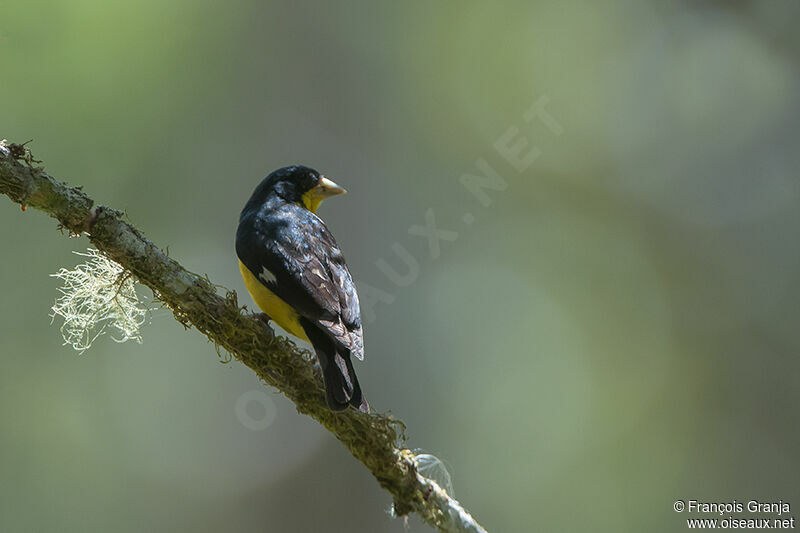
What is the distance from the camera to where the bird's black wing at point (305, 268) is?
3.82 metres

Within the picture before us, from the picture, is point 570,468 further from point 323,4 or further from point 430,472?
point 430,472

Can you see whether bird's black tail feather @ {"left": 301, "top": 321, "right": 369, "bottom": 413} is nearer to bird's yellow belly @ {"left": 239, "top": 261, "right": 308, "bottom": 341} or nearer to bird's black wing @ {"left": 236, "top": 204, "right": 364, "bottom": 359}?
bird's black wing @ {"left": 236, "top": 204, "right": 364, "bottom": 359}

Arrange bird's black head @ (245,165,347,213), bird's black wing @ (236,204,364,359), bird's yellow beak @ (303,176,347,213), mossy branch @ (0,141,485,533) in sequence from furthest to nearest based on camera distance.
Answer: bird's yellow beak @ (303,176,347,213), bird's black head @ (245,165,347,213), bird's black wing @ (236,204,364,359), mossy branch @ (0,141,485,533)

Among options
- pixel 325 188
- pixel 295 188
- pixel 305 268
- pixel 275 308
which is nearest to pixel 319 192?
pixel 325 188

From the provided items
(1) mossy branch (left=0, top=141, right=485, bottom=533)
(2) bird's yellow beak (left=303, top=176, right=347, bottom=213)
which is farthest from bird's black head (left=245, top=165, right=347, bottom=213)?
(1) mossy branch (left=0, top=141, right=485, bottom=533)

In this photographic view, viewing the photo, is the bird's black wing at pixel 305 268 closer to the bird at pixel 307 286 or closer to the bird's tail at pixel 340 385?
the bird at pixel 307 286

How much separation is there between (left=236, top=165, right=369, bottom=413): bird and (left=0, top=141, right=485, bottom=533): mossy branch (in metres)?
0.13

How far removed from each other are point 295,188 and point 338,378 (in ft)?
7.31

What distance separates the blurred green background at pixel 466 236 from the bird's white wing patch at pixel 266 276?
4.65 meters

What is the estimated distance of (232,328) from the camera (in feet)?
11.0

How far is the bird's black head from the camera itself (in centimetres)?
519

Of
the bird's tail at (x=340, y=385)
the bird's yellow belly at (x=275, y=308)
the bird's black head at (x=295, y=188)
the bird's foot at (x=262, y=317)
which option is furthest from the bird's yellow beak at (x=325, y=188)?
the bird's tail at (x=340, y=385)

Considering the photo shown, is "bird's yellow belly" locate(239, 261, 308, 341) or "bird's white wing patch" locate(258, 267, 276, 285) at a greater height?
"bird's white wing patch" locate(258, 267, 276, 285)

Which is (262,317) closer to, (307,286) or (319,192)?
(307,286)
